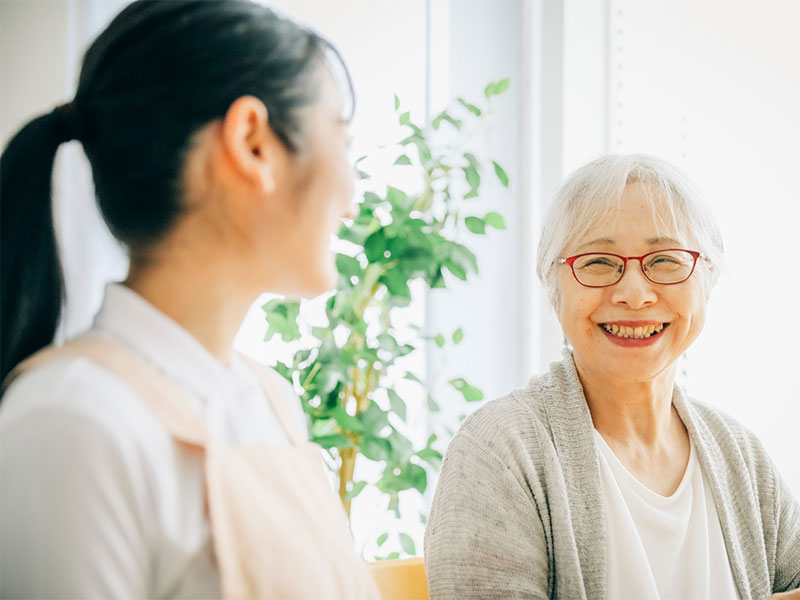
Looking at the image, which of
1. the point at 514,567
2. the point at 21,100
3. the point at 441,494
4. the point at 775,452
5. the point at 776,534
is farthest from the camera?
the point at 775,452

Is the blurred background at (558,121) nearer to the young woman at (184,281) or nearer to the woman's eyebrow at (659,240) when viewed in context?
the woman's eyebrow at (659,240)

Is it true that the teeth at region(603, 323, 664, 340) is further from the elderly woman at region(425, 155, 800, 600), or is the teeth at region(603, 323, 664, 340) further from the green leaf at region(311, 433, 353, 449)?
the green leaf at region(311, 433, 353, 449)

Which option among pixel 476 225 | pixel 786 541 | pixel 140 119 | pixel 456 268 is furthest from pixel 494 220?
pixel 140 119

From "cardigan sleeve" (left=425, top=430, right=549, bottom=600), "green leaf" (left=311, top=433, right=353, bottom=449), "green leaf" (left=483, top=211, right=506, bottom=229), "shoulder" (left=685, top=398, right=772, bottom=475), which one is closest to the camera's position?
"cardigan sleeve" (left=425, top=430, right=549, bottom=600)

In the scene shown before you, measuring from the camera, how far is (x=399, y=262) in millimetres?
1832

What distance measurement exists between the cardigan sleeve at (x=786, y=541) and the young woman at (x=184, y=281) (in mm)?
1038

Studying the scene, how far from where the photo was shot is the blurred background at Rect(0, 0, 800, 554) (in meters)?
1.85

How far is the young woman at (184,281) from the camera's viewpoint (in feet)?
1.83

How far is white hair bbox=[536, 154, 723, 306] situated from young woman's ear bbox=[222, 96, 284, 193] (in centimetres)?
81

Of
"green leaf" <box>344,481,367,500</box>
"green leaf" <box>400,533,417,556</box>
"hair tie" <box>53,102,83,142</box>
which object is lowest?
"green leaf" <box>400,533,417,556</box>

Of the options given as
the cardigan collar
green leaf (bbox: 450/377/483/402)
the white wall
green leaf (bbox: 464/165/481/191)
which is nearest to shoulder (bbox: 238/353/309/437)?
the cardigan collar

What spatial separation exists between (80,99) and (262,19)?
19cm

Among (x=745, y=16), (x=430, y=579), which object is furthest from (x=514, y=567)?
(x=745, y=16)

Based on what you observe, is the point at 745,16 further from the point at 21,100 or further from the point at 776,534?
the point at 21,100
